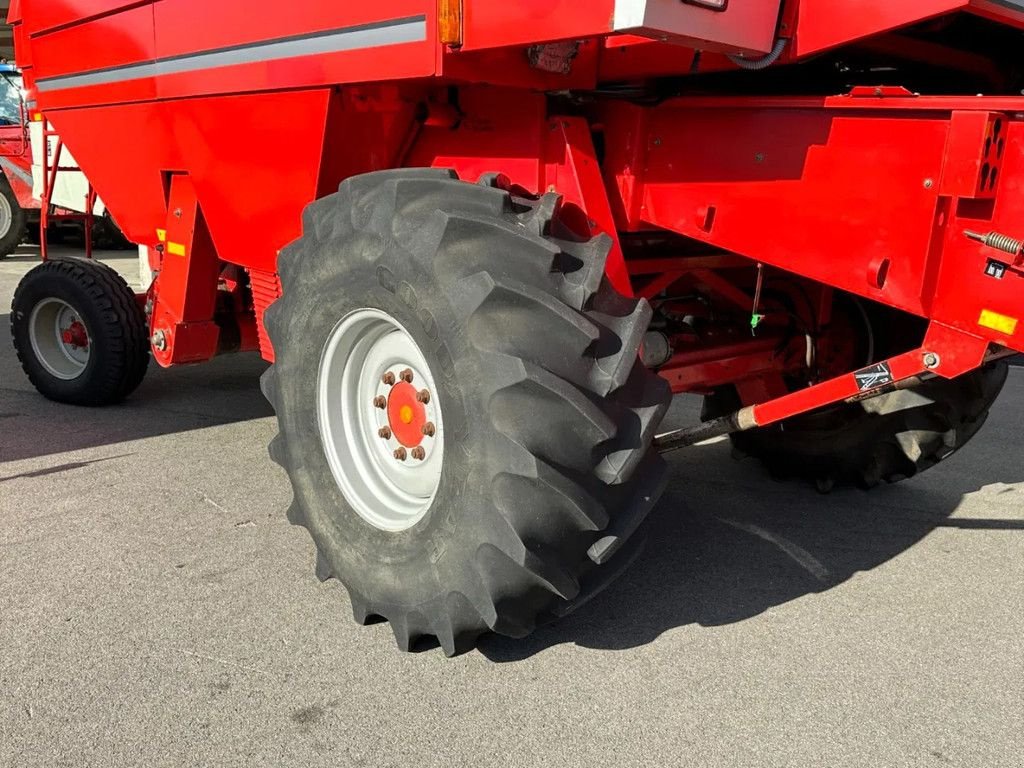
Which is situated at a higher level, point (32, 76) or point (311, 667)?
point (32, 76)

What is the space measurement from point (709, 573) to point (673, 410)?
229cm

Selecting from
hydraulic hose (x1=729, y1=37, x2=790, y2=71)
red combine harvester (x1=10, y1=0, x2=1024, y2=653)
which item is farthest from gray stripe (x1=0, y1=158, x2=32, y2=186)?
hydraulic hose (x1=729, y1=37, x2=790, y2=71)

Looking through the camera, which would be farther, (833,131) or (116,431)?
(116,431)

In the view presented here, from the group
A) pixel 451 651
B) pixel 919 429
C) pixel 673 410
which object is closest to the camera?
pixel 451 651

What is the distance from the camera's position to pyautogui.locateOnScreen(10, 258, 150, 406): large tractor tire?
4.90 metres

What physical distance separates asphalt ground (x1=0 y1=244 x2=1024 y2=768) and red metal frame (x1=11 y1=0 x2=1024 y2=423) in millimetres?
696

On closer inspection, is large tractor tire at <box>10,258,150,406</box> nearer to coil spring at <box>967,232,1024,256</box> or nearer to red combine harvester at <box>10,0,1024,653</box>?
red combine harvester at <box>10,0,1024,653</box>

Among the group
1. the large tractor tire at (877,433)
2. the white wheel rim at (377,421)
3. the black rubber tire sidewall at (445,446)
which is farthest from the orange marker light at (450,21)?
the large tractor tire at (877,433)

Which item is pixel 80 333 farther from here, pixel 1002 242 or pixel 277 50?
pixel 1002 242

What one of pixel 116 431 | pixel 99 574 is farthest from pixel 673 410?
pixel 99 574

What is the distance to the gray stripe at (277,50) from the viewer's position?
258cm

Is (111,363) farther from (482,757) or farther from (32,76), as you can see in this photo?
(482,757)

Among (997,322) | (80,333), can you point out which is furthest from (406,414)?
(80,333)

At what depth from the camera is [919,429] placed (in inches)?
146
